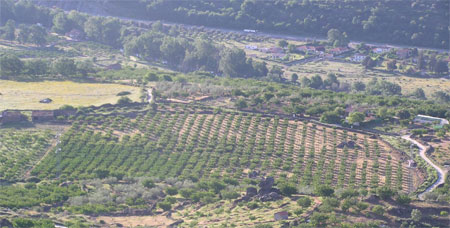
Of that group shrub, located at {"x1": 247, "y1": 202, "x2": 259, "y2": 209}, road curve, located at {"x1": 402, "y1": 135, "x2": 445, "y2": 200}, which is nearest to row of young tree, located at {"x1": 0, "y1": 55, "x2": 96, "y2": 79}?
road curve, located at {"x1": 402, "y1": 135, "x2": 445, "y2": 200}

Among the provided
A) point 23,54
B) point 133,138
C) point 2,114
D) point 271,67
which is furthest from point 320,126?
point 23,54

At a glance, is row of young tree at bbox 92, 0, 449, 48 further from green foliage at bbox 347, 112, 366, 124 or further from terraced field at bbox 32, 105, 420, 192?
terraced field at bbox 32, 105, 420, 192

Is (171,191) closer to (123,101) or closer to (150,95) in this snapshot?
(123,101)

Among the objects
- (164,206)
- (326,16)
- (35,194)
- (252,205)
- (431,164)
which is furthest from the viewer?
(326,16)

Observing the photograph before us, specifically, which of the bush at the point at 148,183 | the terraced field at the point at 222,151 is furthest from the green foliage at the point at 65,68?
the bush at the point at 148,183

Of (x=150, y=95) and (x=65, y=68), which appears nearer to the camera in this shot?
(x=150, y=95)

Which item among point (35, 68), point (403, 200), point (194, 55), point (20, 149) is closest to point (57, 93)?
point (35, 68)
